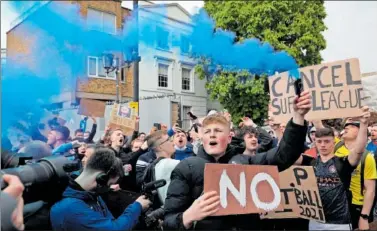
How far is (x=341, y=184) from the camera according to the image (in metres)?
3.79

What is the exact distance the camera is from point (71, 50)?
882 cm

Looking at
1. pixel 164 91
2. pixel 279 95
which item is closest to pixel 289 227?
pixel 279 95

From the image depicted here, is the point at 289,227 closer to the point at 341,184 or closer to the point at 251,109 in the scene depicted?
the point at 341,184

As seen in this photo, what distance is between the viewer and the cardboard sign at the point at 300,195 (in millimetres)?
3553

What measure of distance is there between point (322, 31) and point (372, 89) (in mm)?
16652

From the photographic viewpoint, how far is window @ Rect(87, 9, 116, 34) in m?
9.62

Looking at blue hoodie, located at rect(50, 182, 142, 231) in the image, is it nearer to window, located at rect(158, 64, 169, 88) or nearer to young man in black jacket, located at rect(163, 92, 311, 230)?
young man in black jacket, located at rect(163, 92, 311, 230)

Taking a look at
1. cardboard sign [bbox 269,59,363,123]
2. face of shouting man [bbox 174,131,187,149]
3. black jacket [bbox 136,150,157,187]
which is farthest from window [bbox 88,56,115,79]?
cardboard sign [bbox 269,59,363,123]

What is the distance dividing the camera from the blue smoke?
4883 millimetres

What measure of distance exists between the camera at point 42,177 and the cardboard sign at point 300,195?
2.06 metres

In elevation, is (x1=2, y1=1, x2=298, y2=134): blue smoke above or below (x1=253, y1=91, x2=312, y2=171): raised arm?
above

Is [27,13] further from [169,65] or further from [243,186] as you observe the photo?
[243,186]

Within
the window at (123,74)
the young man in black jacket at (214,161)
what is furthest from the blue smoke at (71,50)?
the young man in black jacket at (214,161)

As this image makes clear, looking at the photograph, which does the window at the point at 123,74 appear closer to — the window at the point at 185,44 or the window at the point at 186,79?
the window at the point at 185,44
